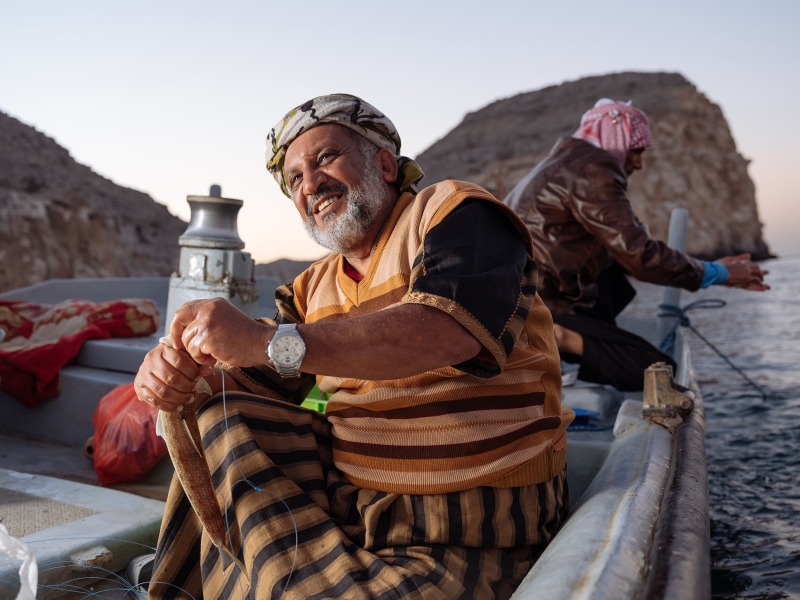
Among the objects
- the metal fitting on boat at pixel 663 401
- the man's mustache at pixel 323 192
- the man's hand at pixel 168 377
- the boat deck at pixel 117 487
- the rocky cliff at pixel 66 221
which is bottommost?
the boat deck at pixel 117 487

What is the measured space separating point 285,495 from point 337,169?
0.82 m

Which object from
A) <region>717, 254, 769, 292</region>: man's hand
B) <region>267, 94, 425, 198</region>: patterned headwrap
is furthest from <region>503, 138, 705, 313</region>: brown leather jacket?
<region>267, 94, 425, 198</region>: patterned headwrap

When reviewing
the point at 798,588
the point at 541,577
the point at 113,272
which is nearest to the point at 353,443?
the point at 541,577

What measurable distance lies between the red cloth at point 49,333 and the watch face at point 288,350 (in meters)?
2.85

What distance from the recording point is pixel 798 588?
2.48 m

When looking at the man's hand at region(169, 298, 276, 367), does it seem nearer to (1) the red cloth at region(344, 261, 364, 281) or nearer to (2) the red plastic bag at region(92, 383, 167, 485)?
(1) the red cloth at region(344, 261, 364, 281)

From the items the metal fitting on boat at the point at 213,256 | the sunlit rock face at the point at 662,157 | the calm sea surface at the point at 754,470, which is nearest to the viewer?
the calm sea surface at the point at 754,470

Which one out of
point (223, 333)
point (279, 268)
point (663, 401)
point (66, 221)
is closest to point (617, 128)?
point (663, 401)

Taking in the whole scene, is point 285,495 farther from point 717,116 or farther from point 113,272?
point 717,116

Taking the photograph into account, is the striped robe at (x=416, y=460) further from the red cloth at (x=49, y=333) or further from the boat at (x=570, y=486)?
the red cloth at (x=49, y=333)

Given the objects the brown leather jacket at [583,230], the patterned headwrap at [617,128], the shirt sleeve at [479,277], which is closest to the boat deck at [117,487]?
the shirt sleeve at [479,277]

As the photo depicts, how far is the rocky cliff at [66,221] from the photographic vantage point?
19.2m

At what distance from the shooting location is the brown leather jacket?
3465mm

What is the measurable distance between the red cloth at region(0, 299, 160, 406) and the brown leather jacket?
2288 mm
